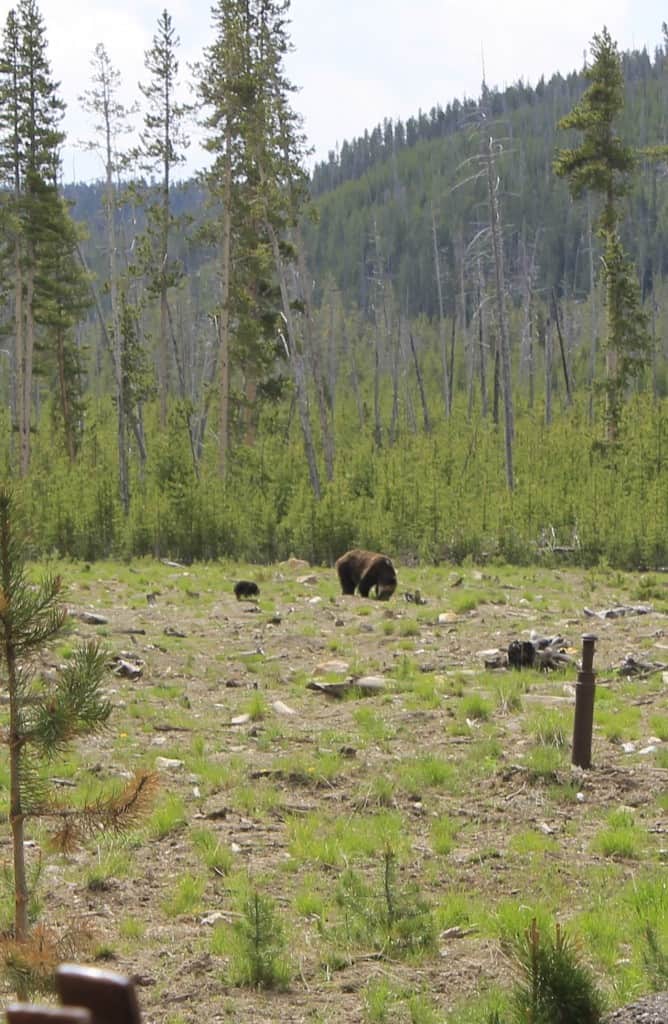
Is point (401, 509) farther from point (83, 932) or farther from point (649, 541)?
point (83, 932)

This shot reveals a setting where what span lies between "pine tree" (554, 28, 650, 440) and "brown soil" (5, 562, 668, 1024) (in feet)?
48.7

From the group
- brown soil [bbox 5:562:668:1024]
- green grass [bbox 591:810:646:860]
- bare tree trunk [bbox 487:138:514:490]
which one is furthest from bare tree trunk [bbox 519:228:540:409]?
green grass [bbox 591:810:646:860]

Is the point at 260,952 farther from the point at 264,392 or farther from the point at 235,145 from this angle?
the point at 264,392

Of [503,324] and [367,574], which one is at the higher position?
[503,324]

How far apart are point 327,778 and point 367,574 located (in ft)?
28.6

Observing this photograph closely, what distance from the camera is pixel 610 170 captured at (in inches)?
1164

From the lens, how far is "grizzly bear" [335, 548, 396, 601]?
16.3m

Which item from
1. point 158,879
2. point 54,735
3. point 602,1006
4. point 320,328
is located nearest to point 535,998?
point 602,1006

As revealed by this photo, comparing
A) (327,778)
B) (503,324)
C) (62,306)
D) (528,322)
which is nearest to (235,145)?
(503,324)

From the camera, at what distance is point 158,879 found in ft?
19.6

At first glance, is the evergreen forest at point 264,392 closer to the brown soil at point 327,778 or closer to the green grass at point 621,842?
the brown soil at point 327,778

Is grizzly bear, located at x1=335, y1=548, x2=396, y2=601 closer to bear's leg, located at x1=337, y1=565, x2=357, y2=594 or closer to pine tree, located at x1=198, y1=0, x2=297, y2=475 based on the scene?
bear's leg, located at x1=337, y1=565, x2=357, y2=594

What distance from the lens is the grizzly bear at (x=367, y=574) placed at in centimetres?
1631

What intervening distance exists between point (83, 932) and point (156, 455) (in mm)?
20906
